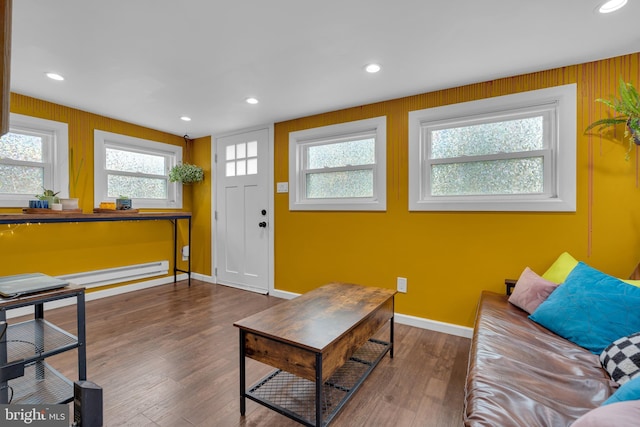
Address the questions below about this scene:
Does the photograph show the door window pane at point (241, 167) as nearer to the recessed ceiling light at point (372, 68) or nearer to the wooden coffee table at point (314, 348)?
the recessed ceiling light at point (372, 68)

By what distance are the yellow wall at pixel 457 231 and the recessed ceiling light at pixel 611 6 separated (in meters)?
0.68

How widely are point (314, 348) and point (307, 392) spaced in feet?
2.23

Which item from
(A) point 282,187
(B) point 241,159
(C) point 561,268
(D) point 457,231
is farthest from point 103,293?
(C) point 561,268

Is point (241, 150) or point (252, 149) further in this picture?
point (241, 150)

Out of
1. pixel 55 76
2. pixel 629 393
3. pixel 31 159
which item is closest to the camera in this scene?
pixel 629 393

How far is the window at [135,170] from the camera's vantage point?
367cm

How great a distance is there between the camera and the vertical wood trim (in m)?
0.43

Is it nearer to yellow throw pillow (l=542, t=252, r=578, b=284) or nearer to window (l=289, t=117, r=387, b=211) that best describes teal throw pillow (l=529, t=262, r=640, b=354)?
yellow throw pillow (l=542, t=252, r=578, b=284)

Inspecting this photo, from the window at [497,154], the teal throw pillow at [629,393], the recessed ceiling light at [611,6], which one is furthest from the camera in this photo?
the window at [497,154]

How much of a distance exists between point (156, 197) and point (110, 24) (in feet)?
9.32

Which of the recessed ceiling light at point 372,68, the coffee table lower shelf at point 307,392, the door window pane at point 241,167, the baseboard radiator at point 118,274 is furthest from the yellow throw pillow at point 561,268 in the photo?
the baseboard radiator at point 118,274

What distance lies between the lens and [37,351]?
5.20 feet

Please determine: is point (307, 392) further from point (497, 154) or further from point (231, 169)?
point (231, 169)

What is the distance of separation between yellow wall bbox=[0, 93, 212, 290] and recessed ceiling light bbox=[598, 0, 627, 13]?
4.33 m
